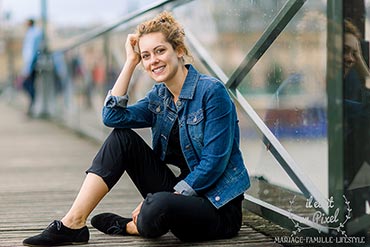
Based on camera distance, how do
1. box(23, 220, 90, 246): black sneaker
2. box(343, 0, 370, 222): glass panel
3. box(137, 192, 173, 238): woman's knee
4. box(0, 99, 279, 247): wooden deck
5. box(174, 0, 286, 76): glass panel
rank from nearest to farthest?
box(343, 0, 370, 222): glass panel
box(137, 192, 173, 238): woman's knee
box(23, 220, 90, 246): black sneaker
box(0, 99, 279, 247): wooden deck
box(174, 0, 286, 76): glass panel

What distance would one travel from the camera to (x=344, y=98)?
2.46 metres

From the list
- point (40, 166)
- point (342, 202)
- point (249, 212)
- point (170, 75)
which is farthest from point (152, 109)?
point (40, 166)

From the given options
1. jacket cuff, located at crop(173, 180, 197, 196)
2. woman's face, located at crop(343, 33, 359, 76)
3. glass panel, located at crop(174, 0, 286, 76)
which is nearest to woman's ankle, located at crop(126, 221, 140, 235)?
jacket cuff, located at crop(173, 180, 197, 196)

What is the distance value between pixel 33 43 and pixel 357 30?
Answer: 8.91m

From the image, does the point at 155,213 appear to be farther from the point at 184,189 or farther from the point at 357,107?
the point at 357,107

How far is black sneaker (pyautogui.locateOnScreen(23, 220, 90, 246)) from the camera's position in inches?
113

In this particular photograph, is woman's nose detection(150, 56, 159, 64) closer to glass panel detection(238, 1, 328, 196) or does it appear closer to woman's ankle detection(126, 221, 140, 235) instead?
glass panel detection(238, 1, 328, 196)

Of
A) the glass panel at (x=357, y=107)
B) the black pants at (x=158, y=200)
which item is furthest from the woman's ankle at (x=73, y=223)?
the glass panel at (x=357, y=107)

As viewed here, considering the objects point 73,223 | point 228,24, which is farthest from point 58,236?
point 228,24

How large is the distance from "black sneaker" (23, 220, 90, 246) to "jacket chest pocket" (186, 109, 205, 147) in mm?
529

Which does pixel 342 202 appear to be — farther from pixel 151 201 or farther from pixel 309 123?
pixel 151 201

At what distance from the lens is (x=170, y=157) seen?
3094 mm

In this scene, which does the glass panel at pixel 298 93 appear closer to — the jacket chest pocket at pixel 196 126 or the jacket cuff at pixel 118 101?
the jacket chest pocket at pixel 196 126

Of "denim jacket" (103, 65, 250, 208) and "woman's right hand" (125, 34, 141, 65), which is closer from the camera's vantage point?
"denim jacket" (103, 65, 250, 208)
